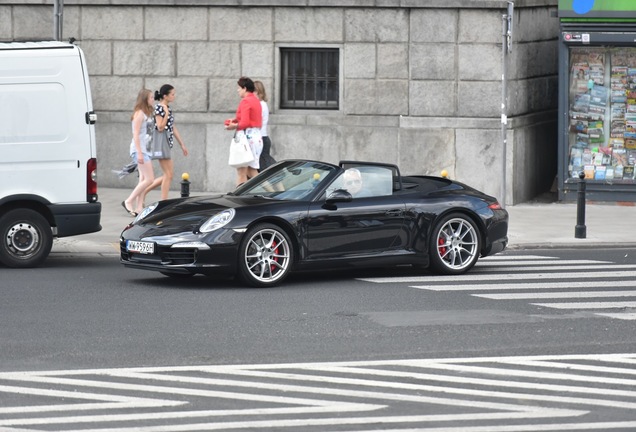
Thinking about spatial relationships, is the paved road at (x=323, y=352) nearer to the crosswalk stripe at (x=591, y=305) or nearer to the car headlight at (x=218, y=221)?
the crosswalk stripe at (x=591, y=305)

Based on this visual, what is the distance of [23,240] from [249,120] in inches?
213

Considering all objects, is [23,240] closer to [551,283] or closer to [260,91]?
[551,283]

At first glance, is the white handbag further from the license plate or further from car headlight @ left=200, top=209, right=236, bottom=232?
car headlight @ left=200, top=209, right=236, bottom=232

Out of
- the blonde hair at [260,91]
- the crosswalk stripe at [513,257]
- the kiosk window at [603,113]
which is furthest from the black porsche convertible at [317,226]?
the kiosk window at [603,113]

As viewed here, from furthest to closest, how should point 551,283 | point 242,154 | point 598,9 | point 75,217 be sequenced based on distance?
1. point 598,9
2. point 242,154
3. point 75,217
4. point 551,283

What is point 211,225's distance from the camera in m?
13.2

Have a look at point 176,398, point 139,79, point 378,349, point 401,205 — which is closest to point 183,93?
point 139,79

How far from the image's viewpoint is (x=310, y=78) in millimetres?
22172

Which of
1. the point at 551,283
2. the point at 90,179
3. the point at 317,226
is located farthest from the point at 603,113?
the point at 90,179

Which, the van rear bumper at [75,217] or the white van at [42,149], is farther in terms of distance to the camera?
the van rear bumper at [75,217]

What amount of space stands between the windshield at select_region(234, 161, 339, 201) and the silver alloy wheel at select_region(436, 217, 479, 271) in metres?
1.33

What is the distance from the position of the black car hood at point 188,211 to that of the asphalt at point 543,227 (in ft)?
8.73

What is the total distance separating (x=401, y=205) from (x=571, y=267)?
235 cm

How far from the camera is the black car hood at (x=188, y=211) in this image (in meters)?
13.3
